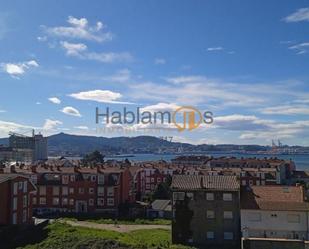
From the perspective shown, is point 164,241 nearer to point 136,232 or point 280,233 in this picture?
point 136,232

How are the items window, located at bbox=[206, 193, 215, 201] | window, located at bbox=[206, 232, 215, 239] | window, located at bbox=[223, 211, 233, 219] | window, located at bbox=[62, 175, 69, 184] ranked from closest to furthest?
window, located at bbox=[223, 211, 233, 219] < window, located at bbox=[206, 232, 215, 239] < window, located at bbox=[206, 193, 215, 201] < window, located at bbox=[62, 175, 69, 184]

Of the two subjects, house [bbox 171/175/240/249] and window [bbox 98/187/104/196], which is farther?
window [bbox 98/187/104/196]

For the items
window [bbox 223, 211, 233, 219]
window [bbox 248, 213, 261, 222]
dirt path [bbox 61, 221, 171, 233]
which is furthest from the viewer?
dirt path [bbox 61, 221, 171, 233]

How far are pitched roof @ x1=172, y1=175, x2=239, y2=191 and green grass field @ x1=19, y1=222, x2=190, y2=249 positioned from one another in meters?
5.98

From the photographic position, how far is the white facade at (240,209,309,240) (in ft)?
134

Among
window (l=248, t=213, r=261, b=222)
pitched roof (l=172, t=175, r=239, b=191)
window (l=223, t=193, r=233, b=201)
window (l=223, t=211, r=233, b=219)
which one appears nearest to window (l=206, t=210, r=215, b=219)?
window (l=223, t=211, r=233, b=219)

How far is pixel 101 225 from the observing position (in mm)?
54500

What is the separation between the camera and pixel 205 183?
45.1 metres

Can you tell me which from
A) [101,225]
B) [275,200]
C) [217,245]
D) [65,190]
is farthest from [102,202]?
[275,200]

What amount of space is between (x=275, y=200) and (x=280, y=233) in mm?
3281

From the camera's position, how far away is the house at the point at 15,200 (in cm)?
4512

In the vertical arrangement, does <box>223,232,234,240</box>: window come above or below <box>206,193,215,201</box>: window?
below

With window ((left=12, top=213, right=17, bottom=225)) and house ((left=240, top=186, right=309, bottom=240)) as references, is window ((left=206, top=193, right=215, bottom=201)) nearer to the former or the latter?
house ((left=240, top=186, right=309, bottom=240))

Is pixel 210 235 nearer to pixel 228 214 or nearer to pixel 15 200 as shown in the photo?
pixel 228 214
